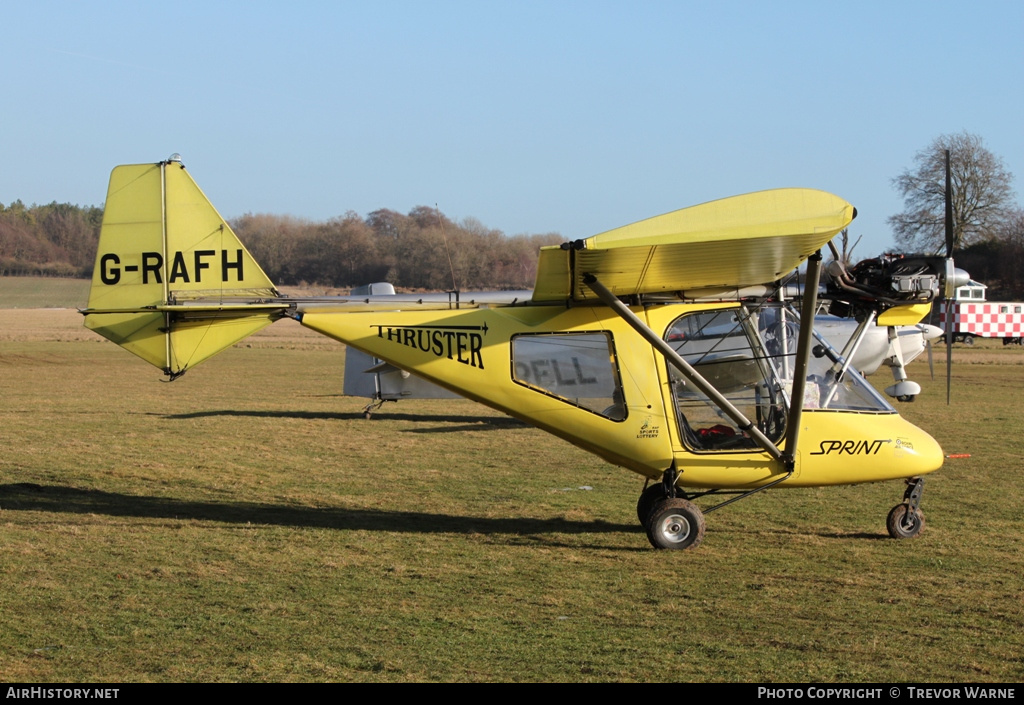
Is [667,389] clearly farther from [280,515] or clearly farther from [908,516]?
[280,515]

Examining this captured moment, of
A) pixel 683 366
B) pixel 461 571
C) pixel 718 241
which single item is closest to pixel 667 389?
pixel 683 366

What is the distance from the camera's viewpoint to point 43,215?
261ft

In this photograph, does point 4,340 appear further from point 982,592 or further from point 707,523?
point 982,592

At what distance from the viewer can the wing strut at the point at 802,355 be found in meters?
7.71

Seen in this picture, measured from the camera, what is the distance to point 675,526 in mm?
8766

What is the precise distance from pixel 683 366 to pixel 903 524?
2.73 meters

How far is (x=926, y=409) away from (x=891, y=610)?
15.3m

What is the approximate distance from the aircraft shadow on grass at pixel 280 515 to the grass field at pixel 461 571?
52 mm

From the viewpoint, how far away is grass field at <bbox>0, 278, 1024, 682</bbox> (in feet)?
19.1

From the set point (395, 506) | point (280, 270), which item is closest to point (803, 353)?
point (395, 506)

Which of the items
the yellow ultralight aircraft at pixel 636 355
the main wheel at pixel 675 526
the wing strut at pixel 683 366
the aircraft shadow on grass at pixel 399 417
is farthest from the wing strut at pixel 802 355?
the aircraft shadow on grass at pixel 399 417

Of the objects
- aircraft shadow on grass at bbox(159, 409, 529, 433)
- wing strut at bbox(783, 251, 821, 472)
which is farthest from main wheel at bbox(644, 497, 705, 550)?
aircraft shadow on grass at bbox(159, 409, 529, 433)

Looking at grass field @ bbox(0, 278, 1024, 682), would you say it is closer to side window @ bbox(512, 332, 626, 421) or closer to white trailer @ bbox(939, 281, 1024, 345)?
side window @ bbox(512, 332, 626, 421)

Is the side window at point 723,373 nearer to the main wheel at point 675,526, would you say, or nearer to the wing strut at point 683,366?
the wing strut at point 683,366
